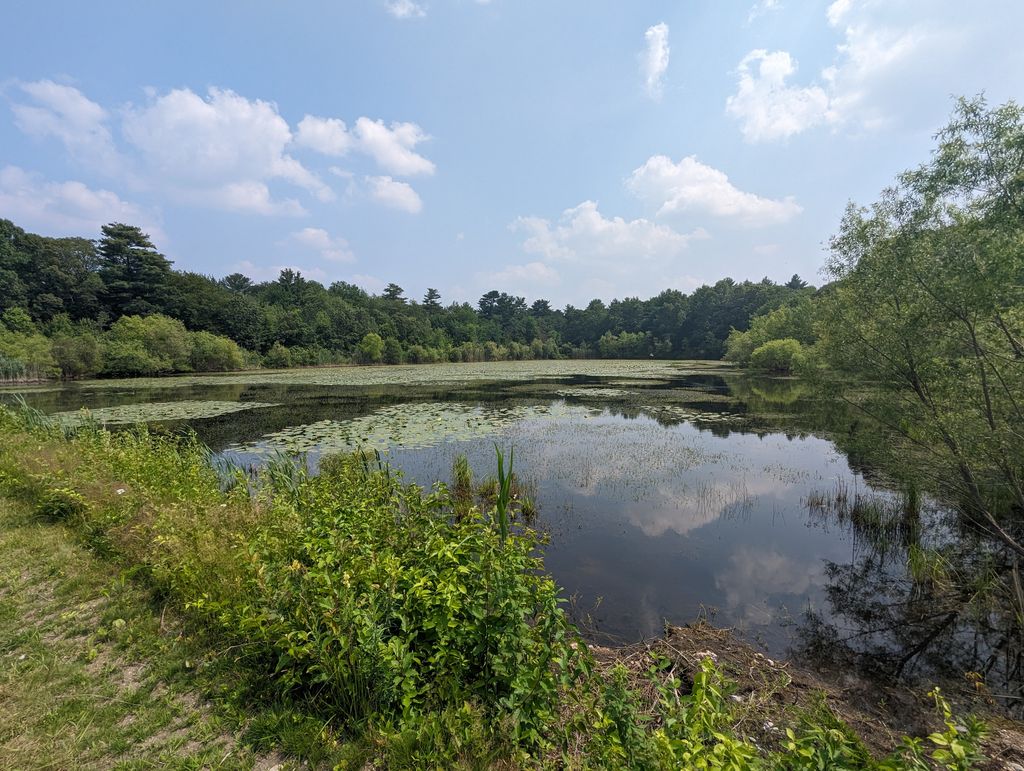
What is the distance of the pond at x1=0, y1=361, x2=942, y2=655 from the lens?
6225mm

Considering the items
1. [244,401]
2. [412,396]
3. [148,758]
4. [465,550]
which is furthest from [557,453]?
[244,401]

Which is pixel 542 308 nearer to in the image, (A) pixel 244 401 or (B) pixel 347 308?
(B) pixel 347 308

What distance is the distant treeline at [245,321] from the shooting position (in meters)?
44.5

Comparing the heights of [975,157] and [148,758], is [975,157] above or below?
above

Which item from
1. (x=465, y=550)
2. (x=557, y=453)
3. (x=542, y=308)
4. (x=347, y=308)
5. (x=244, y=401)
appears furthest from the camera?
(x=542, y=308)

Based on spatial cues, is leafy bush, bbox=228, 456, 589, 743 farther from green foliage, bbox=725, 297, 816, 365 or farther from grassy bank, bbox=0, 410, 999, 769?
green foliage, bbox=725, 297, 816, 365

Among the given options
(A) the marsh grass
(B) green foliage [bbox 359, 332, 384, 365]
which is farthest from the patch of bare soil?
(B) green foliage [bbox 359, 332, 384, 365]

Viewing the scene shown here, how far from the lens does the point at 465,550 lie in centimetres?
335

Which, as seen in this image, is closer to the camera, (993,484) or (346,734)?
(346,734)

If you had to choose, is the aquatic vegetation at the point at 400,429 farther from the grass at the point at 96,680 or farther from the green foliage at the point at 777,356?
the green foliage at the point at 777,356

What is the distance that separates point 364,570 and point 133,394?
109 ft

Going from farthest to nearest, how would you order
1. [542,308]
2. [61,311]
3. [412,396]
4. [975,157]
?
1. [542,308]
2. [61,311]
3. [412,396]
4. [975,157]

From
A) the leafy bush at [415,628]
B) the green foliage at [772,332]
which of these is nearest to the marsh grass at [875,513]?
the leafy bush at [415,628]

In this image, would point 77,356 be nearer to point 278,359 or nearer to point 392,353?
point 278,359
